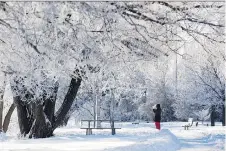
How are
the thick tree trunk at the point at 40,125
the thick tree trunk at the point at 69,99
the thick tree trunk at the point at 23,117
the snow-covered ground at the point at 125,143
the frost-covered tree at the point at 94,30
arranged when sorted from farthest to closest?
the thick tree trunk at the point at 23,117, the thick tree trunk at the point at 40,125, the thick tree trunk at the point at 69,99, the snow-covered ground at the point at 125,143, the frost-covered tree at the point at 94,30

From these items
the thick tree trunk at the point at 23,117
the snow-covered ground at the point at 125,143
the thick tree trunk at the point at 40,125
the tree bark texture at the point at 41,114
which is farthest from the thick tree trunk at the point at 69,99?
the thick tree trunk at the point at 23,117

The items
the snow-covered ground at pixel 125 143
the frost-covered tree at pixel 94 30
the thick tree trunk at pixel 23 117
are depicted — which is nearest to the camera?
the frost-covered tree at pixel 94 30

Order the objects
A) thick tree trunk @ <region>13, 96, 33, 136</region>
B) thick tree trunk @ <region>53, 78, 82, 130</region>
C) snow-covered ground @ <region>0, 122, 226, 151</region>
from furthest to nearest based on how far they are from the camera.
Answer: thick tree trunk @ <region>13, 96, 33, 136</region> < thick tree trunk @ <region>53, 78, 82, 130</region> < snow-covered ground @ <region>0, 122, 226, 151</region>

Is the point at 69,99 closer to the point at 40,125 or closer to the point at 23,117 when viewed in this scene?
the point at 40,125

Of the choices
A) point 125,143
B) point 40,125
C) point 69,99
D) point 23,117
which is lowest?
point 125,143

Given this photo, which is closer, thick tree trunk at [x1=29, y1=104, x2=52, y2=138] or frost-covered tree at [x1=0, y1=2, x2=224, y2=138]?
frost-covered tree at [x1=0, y1=2, x2=224, y2=138]

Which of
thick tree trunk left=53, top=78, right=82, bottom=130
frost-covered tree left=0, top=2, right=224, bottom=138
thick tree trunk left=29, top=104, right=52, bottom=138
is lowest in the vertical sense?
thick tree trunk left=29, top=104, right=52, bottom=138

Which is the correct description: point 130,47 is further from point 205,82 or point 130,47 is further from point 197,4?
point 205,82

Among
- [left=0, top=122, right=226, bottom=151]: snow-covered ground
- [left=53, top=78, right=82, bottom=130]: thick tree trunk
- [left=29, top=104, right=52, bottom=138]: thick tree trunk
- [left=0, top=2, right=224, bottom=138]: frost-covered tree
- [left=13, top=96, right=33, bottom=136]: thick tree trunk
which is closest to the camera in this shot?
[left=0, top=2, right=224, bottom=138]: frost-covered tree

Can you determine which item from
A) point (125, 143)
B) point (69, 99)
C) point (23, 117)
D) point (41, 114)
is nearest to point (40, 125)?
point (41, 114)

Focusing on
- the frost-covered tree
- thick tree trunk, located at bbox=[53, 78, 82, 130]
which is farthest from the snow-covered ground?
the frost-covered tree

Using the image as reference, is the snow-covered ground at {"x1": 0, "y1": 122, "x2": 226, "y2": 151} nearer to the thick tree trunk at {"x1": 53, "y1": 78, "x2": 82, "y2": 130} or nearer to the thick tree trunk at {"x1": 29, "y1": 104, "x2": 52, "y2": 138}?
the thick tree trunk at {"x1": 29, "y1": 104, "x2": 52, "y2": 138}

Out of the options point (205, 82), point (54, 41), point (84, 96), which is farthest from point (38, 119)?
point (205, 82)

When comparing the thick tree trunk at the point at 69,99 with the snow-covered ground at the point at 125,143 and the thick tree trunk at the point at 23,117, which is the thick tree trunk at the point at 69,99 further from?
the thick tree trunk at the point at 23,117
